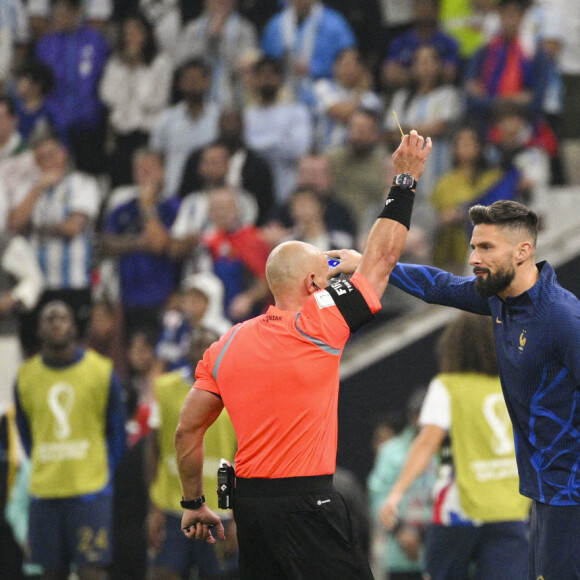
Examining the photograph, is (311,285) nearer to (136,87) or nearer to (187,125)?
(187,125)

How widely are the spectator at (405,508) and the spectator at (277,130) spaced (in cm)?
337

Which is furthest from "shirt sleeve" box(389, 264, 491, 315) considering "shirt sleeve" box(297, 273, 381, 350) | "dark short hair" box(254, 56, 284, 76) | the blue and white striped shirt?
"dark short hair" box(254, 56, 284, 76)

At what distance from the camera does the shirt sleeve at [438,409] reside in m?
6.64

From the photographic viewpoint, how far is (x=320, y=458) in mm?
4738

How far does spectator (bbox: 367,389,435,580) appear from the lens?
8.45 m

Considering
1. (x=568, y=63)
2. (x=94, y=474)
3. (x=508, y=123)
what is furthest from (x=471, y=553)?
(x=568, y=63)

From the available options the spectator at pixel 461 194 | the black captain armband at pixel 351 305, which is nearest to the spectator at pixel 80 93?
the spectator at pixel 461 194

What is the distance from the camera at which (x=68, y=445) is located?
27.0ft

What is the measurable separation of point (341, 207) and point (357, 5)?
130 inches

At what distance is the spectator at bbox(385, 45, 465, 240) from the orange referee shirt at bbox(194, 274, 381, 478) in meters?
5.88

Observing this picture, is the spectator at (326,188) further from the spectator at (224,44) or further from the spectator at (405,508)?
the spectator at (405,508)

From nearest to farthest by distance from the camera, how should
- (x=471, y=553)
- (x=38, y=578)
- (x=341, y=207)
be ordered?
(x=471, y=553)
(x=38, y=578)
(x=341, y=207)

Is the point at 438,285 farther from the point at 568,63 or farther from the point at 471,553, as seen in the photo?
the point at 568,63

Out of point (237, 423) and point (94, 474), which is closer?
point (237, 423)
